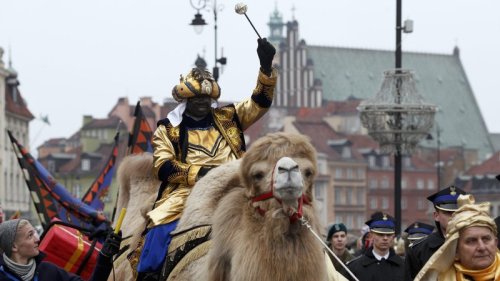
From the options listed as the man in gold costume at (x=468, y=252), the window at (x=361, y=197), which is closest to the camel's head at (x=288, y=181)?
the man in gold costume at (x=468, y=252)

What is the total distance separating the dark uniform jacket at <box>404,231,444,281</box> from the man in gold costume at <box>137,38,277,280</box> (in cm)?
193

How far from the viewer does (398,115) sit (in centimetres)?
2431

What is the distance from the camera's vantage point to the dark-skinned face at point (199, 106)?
11562mm

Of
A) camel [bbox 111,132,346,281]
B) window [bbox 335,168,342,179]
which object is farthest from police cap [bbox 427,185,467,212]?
window [bbox 335,168,342,179]

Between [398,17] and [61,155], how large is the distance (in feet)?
368

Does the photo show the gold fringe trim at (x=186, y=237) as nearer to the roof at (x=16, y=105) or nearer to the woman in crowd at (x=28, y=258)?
the woman in crowd at (x=28, y=258)

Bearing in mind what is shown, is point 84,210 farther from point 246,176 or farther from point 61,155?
point 61,155

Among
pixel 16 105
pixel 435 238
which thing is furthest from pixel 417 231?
pixel 16 105

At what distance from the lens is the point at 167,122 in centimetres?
1155

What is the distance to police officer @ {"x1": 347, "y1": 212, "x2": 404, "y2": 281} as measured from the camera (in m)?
13.0

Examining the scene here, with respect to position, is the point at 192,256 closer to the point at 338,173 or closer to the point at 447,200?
the point at 447,200

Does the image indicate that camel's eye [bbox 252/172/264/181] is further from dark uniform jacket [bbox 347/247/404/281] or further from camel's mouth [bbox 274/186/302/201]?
dark uniform jacket [bbox 347/247/404/281]

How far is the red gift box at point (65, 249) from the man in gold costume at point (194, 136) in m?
1.06

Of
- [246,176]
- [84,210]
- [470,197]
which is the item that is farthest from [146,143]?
[470,197]
